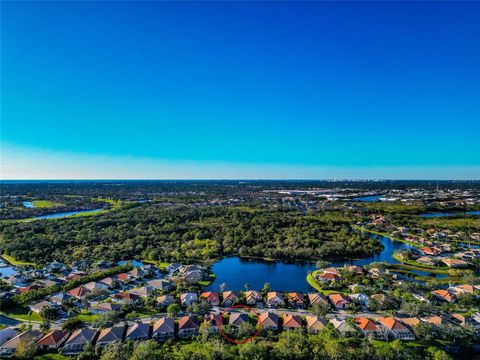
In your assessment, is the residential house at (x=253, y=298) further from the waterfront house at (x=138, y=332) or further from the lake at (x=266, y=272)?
the waterfront house at (x=138, y=332)

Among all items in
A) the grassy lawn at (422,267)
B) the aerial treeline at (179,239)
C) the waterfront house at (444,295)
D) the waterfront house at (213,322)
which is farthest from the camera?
the aerial treeline at (179,239)

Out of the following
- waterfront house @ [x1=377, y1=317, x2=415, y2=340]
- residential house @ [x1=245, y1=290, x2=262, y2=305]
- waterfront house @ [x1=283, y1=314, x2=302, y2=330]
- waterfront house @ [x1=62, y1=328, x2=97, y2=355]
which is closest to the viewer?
waterfront house @ [x1=62, y1=328, x2=97, y2=355]

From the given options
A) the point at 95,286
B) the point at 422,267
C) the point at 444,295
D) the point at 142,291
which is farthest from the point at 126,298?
the point at 422,267

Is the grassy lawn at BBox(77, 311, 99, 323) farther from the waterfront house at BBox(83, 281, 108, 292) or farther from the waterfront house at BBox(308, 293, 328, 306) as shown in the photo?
the waterfront house at BBox(308, 293, 328, 306)

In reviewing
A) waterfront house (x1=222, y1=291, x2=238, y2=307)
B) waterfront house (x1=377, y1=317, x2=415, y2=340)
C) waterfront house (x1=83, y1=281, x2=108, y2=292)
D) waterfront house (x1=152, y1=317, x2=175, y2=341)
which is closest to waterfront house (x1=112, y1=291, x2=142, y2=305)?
waterfront house (x1=83, y1=281, x2=108, y2=292)

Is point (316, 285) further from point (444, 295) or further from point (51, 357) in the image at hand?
point (51, 357)

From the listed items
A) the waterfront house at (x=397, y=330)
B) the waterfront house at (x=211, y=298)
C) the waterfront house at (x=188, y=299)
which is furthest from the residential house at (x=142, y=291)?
the waterfront house at (x=397, y=330)
